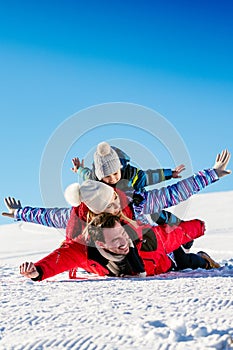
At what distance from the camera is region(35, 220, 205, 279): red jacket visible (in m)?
3.88

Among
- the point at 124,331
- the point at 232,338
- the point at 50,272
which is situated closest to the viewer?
the point at 232,338

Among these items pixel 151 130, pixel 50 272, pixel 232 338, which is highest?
pixel 151 130

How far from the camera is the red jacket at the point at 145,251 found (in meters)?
3.88

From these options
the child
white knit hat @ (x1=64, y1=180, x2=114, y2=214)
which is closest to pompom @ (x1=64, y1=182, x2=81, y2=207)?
white knit hat @ (x1=64, y1=180, x2=114, y2=214)

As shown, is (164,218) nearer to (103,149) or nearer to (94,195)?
(103,149)

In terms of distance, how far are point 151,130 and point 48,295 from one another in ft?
10.3

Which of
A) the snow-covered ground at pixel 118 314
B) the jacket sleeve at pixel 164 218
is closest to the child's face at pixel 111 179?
the jacket sleeve at pixel 164 218

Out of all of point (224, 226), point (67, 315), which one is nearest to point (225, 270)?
point (67, 315)

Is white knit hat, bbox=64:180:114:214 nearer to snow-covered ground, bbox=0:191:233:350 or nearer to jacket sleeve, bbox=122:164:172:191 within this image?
snow-covered ground, bbox=0:191:233:350

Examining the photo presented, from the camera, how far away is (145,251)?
14.0ft

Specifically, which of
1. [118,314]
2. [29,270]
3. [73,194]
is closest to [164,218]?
[73,194]

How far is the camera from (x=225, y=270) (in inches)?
179

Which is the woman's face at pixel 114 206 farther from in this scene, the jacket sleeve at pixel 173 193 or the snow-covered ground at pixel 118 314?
the snow-covered ground at pixel 118 314

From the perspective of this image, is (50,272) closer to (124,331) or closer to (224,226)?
(124,331)
